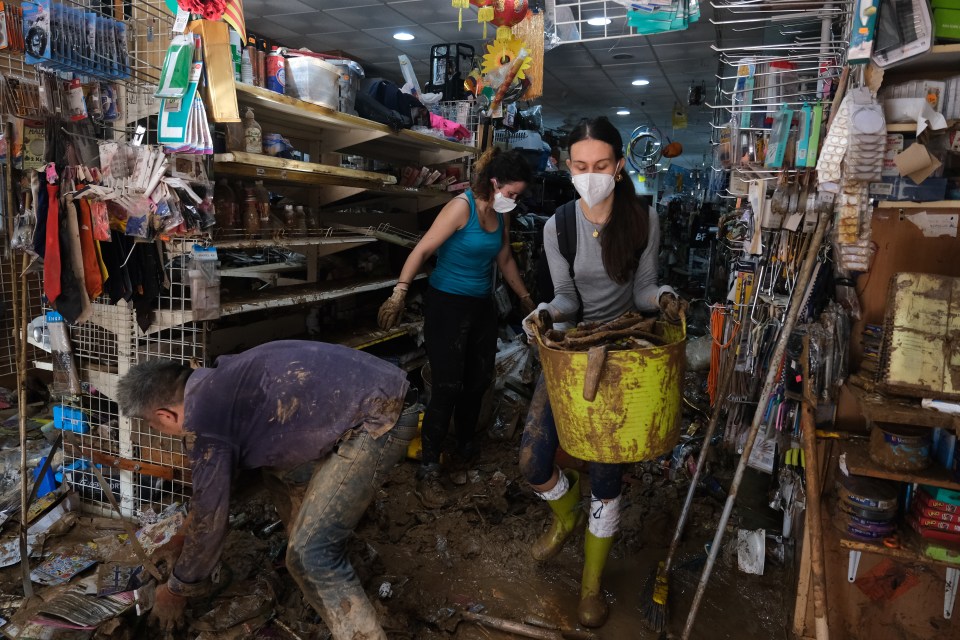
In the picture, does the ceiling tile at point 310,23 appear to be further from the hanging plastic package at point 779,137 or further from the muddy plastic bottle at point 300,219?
the hanging plastic package at point 779,137

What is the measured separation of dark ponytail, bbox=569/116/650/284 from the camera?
2616mm

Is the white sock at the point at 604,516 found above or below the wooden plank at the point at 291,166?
below

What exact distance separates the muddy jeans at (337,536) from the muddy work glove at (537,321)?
0.67m

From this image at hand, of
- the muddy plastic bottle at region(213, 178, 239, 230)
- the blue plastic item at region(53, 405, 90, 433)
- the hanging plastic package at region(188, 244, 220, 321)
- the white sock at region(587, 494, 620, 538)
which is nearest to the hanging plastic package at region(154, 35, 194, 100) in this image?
the hanging plastic package at region(188, 244, 220, 321)

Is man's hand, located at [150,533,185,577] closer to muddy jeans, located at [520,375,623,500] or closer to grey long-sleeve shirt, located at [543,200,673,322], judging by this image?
muddy jeans, located at [520,375,623,500]

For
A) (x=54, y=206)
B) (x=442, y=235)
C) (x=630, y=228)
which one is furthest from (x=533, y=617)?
(x=54, y=206)

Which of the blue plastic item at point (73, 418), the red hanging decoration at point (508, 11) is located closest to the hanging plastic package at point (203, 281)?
the blue plastic item at point (73, 418)

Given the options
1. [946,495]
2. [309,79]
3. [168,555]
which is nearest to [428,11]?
[309,79]

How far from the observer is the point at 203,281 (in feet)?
9.57

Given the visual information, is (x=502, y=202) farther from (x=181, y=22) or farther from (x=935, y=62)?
(x=935, y=62)

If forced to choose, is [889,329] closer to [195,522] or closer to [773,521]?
[773,521]

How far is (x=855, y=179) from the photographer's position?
2039 millimetres

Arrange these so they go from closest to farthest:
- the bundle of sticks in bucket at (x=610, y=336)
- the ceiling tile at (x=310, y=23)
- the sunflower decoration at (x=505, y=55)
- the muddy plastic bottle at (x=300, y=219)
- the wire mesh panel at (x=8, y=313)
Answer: the bundle of sticks in bucket at (x=610, y=336)
the muddy plastic bottle at (x=300, y=219)
the sunflower decoration at (x=505, y=55)
the wire mesh panel at (x=8, y=313)
the ceiling tile at (x=310, y=23)

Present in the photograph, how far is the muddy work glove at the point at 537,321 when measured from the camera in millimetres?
2371
